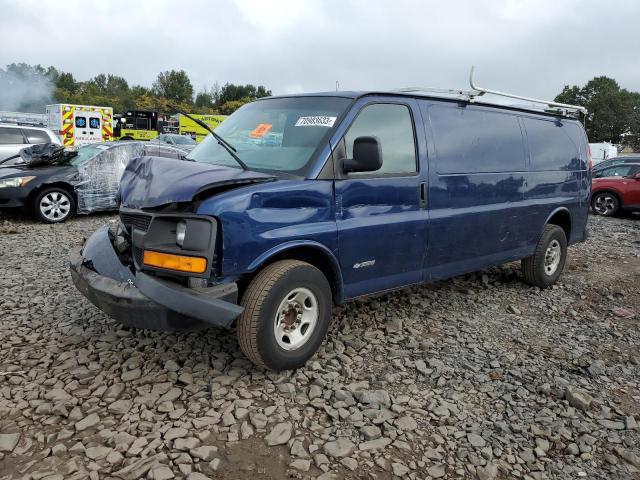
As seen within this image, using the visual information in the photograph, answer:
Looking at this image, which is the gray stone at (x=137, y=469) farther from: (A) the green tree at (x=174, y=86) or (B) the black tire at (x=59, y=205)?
(A) the green tree at (x=174, y=86)

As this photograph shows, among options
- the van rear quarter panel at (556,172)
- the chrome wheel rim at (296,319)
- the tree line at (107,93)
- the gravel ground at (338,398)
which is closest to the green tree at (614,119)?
the tree line at (107,93)

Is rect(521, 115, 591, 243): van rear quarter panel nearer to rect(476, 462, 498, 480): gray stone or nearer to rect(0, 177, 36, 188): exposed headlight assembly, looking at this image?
rect(476, 462, 498, 480): gray stone

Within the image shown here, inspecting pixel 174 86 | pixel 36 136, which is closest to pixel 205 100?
pixel 174 86

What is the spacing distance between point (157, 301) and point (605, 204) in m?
13.7

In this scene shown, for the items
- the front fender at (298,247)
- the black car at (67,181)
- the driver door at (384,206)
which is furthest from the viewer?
the black car at (67,181)

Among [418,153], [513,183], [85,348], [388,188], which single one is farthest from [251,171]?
[513,183]

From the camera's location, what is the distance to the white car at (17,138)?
11.8 m

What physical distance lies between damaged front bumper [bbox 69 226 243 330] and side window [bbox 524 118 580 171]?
390cm

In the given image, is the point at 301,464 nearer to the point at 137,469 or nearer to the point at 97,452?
the point at 137,469

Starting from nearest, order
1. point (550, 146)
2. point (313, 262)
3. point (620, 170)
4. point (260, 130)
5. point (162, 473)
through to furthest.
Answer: point (162, 473) < point (313, 262) < point (260, 130) < point (550, 146) < point (620, 170)

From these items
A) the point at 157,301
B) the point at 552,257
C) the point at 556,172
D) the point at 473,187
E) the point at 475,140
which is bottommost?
the point at 552,257

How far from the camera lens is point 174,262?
9.56 feet

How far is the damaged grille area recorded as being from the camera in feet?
10.6

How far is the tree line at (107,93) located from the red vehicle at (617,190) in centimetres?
3967
